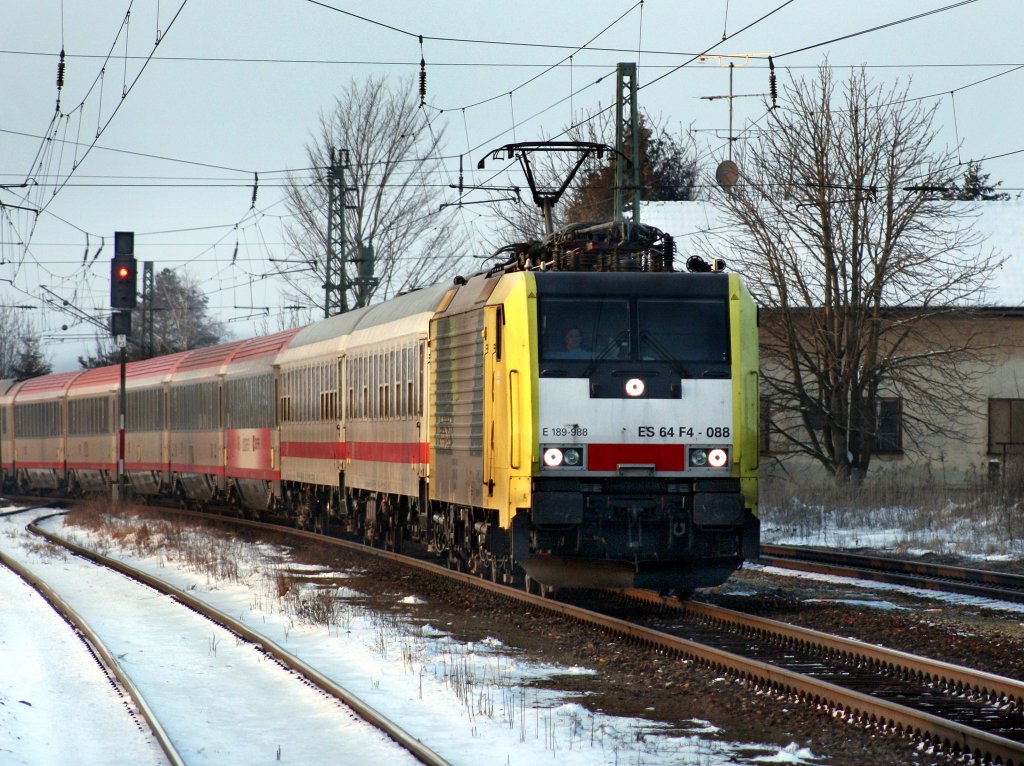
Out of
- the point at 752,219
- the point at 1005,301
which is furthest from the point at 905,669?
the point at 1005,301

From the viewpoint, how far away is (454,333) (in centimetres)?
1494

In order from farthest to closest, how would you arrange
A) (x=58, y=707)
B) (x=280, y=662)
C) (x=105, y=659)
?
1. (x=105, y=659)
2. (x=280, y=662)
3. (x=58, y=707)

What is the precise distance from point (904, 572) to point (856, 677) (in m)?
7.44

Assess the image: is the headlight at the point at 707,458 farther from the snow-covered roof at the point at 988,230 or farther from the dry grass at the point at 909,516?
the snow-covered roof at the point at 988,230

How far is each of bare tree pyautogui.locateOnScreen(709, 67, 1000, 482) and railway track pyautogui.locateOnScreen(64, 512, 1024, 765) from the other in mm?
16628

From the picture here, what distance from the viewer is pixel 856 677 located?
9680mm

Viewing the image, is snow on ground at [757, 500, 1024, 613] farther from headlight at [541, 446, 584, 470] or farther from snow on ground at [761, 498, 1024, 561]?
headlight at [541, 446, 584, 470]

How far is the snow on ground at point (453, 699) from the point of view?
304 inches

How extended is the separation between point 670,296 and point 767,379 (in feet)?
55.7

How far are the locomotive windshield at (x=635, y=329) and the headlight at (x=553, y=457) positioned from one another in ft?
2.55

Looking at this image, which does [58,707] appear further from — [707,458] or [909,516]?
[909,516]

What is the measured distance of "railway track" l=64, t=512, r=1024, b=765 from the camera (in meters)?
7.76

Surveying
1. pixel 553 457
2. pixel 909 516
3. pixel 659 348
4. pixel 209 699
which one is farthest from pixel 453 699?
pixel 909 516

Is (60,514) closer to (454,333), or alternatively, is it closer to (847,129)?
(847,129)
